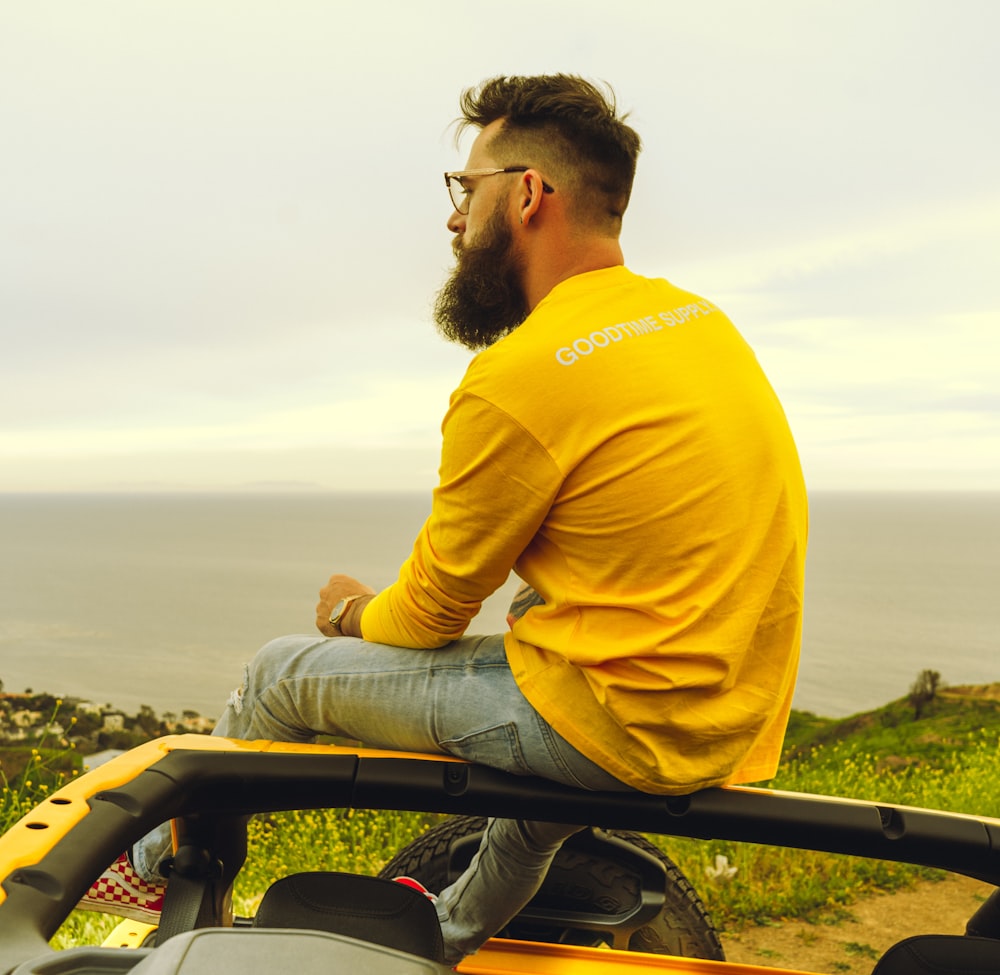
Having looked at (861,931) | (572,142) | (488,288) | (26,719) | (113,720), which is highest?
(572,142)

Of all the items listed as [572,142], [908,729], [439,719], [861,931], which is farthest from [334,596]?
[908,729]

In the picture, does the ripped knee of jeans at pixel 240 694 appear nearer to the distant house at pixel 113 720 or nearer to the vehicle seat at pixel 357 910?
the vehicle seat at pixel 357 910

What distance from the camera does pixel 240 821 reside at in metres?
2.07

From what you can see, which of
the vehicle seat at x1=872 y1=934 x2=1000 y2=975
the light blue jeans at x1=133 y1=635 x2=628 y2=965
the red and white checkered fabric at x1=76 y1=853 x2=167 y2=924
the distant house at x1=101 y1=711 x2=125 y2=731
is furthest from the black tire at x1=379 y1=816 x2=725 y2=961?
the distant house at x1=101 y1=711 x2=125 y2=731

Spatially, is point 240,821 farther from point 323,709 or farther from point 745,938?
point 745,938

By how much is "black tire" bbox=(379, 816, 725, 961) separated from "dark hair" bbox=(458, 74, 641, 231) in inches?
63.4

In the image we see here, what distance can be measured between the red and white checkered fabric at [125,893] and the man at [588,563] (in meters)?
0.05

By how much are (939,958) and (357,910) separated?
922 millimetres

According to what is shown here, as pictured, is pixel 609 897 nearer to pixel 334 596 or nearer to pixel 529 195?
pixel 334 596

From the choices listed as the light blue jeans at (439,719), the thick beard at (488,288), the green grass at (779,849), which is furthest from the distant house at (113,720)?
the thick beard at (488,288)

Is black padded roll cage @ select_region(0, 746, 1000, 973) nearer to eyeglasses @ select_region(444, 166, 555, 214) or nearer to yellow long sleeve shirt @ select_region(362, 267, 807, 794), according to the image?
yellow long sleeve shirt @ select_region(362, 267, 807, 794)

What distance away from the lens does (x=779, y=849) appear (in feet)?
14.0

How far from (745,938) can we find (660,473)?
270cm

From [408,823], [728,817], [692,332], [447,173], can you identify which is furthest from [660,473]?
[408,823]
